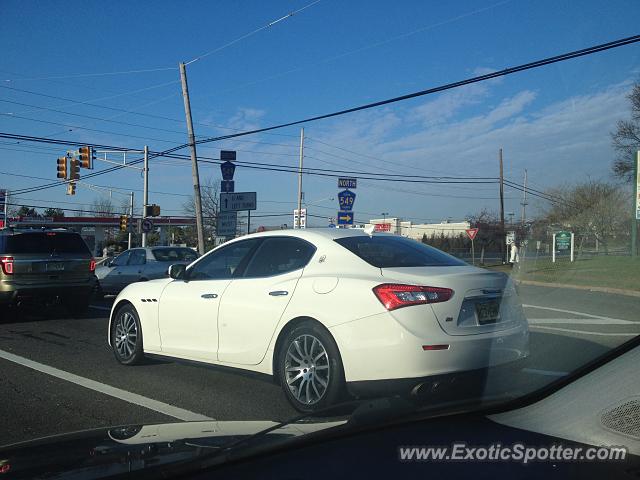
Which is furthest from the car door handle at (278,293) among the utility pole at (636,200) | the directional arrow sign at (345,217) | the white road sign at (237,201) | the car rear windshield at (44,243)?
the directional arrow sign at (345,217)

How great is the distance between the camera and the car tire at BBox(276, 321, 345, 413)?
14.8 ft

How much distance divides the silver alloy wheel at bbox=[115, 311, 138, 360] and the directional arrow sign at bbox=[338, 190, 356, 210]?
481 inches

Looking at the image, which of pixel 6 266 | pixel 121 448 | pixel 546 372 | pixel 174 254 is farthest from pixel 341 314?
pixel 174 254

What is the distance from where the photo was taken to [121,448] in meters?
2.96

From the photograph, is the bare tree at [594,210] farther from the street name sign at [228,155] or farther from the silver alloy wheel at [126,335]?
the street name sign at [228,155]

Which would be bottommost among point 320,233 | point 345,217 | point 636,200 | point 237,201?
point 320,233

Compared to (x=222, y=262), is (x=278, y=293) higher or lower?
lower

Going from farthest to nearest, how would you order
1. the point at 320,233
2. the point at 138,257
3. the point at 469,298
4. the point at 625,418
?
1. the point at 138,257
2. the point at 320,233
3. the point at 469,298
4. the point at 625,418

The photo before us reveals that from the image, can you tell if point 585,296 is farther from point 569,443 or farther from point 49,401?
point 49,401

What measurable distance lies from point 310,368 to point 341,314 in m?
0.56

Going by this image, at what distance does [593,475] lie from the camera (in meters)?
2.06

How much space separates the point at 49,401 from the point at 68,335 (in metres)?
4.37

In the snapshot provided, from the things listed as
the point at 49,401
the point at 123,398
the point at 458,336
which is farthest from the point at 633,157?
the point at 49,401

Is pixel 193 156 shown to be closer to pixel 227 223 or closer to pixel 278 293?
pixel 227 223
